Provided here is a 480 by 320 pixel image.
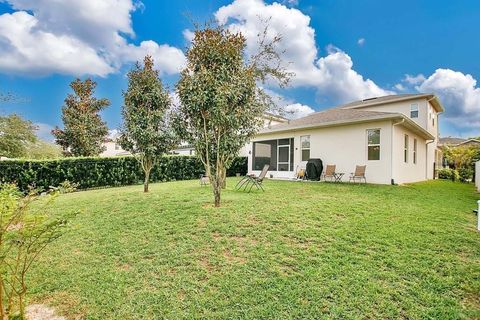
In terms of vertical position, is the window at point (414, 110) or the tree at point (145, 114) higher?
the window at point (414, 110)

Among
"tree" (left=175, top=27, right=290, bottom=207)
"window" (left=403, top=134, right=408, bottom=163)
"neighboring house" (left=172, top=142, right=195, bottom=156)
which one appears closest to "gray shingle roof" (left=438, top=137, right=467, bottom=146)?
"window" (left=403, top=134, right=408, bottom=163)

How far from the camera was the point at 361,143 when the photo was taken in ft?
41.8

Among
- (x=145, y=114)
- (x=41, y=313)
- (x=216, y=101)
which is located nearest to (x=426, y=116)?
Result: (x=216, y=101)

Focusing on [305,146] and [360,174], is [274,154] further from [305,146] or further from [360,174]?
[360,174]

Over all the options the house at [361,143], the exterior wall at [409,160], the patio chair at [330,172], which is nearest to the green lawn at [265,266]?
the house at [361,143]

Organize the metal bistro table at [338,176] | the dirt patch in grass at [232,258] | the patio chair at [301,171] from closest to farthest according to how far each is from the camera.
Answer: the dirt patch in grass at [232,258]
the metal bistro table at [338,176]
the patio chair at [301,171]

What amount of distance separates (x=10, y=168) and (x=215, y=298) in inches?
526

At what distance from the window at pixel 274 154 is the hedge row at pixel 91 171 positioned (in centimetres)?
406

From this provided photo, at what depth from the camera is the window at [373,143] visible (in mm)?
12312

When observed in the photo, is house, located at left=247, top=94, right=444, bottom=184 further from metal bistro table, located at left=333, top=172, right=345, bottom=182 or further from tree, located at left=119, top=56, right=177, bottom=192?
tree, located at left=119, top=56, right=177, bottom=192

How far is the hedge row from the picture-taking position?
39.6 feet

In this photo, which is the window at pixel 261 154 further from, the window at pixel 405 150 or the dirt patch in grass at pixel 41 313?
the dirt patch in grass at pixel 41 313

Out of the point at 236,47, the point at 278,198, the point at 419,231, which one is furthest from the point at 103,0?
the point at 419,231

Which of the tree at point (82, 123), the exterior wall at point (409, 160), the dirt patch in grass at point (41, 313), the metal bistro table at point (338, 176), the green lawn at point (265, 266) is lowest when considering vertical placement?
the dirt patch in grass at point (41, 313)
